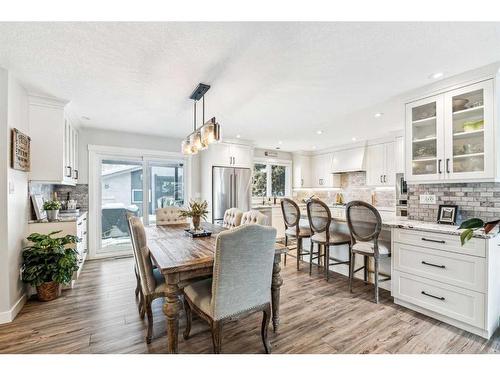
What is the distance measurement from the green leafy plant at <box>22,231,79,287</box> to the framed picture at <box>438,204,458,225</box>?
4.12 metres

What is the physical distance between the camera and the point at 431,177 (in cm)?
251

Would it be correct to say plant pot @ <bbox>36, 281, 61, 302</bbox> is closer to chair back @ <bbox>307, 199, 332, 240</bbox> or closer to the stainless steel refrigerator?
the stainless steel refrigerator

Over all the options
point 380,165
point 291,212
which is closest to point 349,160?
point 380,165

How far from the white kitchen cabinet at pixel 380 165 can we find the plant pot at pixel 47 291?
5.70 m

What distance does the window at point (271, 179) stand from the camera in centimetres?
630

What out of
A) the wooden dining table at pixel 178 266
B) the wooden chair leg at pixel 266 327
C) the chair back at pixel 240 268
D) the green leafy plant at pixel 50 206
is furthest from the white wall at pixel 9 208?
the wooden chair leg at pixel 266 327

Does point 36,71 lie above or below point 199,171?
above

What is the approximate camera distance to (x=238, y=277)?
154cm

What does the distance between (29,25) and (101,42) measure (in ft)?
1.32

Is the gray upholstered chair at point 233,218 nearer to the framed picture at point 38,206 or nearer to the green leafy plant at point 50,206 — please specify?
the green leafy plant at point 50,206

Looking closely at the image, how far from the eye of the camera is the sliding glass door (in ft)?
14.3
